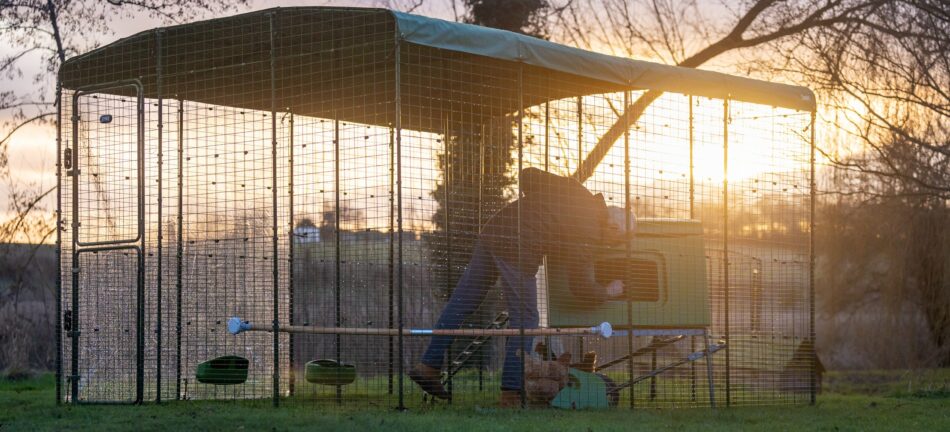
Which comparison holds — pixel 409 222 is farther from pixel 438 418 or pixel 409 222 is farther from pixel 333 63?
pixel 438 418

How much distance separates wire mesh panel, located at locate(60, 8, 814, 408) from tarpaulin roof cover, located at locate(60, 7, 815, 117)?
0.11 ft

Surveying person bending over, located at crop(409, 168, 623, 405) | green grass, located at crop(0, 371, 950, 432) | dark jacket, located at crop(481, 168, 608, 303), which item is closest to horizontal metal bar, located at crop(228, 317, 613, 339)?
person bending over, located at crop(409, 168, 623, 405)

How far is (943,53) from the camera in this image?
15.3m

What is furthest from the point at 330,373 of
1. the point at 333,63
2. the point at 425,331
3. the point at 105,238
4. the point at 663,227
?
the point at 663,227

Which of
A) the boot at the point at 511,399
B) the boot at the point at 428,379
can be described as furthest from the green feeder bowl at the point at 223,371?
the boot at the point at 511,399

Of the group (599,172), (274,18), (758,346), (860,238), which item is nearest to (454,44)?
(274,18)

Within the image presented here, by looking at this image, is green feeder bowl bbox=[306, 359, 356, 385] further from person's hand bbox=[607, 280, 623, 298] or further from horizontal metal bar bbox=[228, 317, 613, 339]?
person's hand bbox=[607, 280, 623, 298]

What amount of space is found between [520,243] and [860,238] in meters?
14.7

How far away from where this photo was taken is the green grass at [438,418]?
8.91 meters

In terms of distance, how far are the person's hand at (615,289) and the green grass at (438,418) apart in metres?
1.11

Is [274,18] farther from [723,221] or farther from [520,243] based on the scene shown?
[723,221]

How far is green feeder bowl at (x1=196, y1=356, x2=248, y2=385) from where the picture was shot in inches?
437

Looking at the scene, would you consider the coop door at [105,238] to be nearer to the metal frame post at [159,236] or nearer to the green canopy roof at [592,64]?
the metal frame post at [159,236]

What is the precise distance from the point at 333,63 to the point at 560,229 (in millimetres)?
2531
